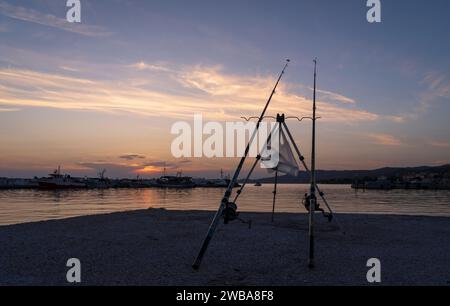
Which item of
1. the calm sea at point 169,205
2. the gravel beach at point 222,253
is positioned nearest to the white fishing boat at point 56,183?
the calm sea at point 169,205

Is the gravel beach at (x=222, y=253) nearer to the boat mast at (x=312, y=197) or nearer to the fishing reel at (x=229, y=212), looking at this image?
the boat mast at (x=312, y=197)

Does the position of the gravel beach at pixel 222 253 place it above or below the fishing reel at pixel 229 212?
below

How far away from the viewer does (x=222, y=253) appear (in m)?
14.3

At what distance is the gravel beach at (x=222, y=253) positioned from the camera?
1083 cm

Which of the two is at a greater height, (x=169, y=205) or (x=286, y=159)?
(x=286, y=159)

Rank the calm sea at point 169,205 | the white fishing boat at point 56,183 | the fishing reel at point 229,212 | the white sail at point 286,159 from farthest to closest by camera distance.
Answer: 1. the white fishing boat at point 56,183
2. the calm sea at point 169,205
3. the white sail at point 286,159
4. the fishing reel at point 229,212

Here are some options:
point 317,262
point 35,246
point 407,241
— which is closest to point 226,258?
point 317,262

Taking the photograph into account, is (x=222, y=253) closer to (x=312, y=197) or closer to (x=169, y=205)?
(x=312, y=197)

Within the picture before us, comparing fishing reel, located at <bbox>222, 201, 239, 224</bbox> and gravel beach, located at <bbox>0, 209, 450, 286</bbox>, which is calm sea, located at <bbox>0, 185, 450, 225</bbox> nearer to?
gravel beach, located at <bbox>0, 209, 450, 286</bbox>

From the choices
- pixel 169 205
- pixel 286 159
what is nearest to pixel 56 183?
pixel 169 205
